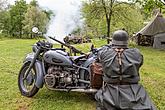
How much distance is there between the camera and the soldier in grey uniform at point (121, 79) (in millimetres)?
3680

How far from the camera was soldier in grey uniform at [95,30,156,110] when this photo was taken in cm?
368

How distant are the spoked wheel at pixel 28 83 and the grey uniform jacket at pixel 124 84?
2992mm

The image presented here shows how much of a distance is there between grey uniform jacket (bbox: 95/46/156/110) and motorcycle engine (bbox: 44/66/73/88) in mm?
2425

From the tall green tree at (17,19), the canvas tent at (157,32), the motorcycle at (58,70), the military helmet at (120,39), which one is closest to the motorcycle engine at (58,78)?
the motorcycle at (58,70)

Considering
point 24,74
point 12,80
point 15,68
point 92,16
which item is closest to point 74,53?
point 24,74

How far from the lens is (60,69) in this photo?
630cm

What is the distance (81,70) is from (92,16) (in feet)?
72.3

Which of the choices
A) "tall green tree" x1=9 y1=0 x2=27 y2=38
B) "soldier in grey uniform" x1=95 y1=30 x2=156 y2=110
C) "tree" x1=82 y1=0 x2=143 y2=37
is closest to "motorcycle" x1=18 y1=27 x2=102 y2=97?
"soldier in grey uniform" x1=95 y1=30 x2=156 y2=110

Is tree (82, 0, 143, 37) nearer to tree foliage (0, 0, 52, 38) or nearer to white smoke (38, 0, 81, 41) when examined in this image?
white smoke (38, 0, 81, 41)

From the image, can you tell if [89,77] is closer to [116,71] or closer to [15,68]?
[116,71]

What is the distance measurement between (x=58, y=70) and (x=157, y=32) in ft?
75.5

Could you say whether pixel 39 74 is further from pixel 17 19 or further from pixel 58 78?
pixel 17 19

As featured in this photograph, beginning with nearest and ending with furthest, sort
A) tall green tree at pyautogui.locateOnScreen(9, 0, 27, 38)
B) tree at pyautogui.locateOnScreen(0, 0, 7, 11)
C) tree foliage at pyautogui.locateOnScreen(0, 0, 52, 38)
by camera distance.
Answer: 1. tree at pyautogui.locateOnScreen(0, 0, 7, 11)
2. tree foliage at pyautogui.locateOnScreen(0, 0, 52, 38)
3. tall green tree at pyautogui.locateOnScreen(9, 0, 27, 38)

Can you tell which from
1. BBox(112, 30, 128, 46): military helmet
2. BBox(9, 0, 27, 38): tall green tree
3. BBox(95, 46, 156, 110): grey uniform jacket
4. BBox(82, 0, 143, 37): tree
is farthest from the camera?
BBox(9, 0, 27, 38): tall green tree
